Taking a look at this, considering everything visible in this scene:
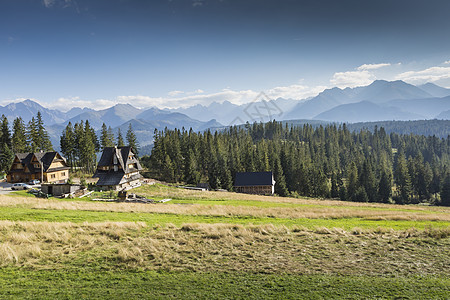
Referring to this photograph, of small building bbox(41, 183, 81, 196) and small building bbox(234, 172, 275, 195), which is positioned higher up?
small building bbox(41, 183, 81, 196)

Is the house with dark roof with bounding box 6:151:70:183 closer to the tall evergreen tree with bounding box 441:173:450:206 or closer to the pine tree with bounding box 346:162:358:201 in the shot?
the pine tree with bounding box 346:162:358:201

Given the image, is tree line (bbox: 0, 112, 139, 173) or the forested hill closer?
tree line (bbox: 0, 112, 139, 173)

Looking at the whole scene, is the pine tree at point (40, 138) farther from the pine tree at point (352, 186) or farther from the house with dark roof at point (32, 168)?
the pine tree at point (352, 186)

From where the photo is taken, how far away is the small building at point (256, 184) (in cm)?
7800

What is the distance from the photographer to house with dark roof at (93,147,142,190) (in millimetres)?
55656

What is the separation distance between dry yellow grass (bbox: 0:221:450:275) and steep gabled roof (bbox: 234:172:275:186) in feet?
192

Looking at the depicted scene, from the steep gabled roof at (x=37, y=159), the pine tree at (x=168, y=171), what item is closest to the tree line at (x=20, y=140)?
the steep gabled roof at (x=37, y=159)

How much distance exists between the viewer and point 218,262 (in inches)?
531

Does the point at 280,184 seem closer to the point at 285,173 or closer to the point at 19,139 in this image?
the point at 285,173

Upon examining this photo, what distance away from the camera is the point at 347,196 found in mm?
89812

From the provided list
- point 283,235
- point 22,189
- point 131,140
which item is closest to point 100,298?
point 283,235

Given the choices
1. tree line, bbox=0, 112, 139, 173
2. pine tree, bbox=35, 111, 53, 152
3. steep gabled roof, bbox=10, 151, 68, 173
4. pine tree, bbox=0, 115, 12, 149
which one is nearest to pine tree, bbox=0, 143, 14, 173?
tree line, bbox=0, 112, 139, 173

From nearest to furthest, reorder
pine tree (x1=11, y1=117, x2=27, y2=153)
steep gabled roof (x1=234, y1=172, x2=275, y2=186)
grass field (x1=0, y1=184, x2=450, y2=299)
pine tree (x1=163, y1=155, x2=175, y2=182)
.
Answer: grass field (x1=0, y1=184, x2=450, y2=299) → pine tree (x1=11, y1=117, x2=27, y2=153) → steep gabled roof (x1=234, y1=172, x2=275, y2=186) → pine tree (x1=163, y1=155, x2=175, y2=182)

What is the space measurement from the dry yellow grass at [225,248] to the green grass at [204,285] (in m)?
0.77
